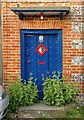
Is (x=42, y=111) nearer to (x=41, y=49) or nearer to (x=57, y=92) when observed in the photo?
(x=57, y=92)

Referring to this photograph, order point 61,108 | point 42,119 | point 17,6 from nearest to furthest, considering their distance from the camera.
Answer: point 42,119 < point 61,108 < point 17,6

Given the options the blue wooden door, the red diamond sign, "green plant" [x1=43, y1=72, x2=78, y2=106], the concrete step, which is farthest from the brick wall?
the concrete step

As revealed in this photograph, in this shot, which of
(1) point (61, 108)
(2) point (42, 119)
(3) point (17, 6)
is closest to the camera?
(2) point (42, 119)

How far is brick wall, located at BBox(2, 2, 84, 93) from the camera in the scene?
895 centimetres

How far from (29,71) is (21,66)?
0.30m

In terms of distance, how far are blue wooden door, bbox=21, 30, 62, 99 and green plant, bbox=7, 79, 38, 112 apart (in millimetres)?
521

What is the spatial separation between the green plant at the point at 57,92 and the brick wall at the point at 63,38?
16.8 inches

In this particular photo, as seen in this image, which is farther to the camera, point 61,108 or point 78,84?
point 78,84

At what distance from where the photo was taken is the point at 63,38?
9.02 meters

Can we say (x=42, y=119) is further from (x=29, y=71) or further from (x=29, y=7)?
(x=29, y=7)

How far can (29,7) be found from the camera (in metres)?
8.60

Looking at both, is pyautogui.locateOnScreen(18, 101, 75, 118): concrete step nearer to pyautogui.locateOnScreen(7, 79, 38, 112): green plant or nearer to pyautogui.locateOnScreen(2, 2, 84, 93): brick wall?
pyautogui.locateOnScreen(7, 79, 38, 112): green plant

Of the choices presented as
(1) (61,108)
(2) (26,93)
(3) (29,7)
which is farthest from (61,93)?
(3) (29,7)

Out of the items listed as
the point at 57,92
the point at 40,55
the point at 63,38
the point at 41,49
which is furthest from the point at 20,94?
the point at 63,38
